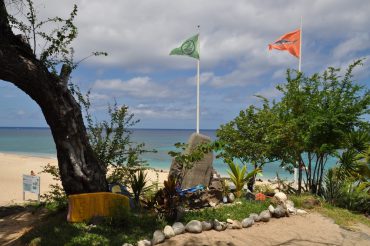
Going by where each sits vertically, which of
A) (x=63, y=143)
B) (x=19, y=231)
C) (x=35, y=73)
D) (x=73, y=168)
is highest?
(x=35, y=73)

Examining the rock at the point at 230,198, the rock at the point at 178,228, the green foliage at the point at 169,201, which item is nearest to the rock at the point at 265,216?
the rock at the point at 230,198

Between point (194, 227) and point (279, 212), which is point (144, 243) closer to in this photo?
point (194, 227)

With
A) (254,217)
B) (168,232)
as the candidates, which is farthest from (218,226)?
(254,217)

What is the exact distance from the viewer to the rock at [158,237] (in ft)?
21.4

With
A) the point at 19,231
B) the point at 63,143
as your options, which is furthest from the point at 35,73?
the point at 19,231

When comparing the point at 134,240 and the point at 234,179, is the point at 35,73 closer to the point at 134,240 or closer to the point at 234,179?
the point at 134,240

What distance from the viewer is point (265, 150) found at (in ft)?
39.9

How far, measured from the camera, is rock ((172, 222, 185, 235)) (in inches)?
276

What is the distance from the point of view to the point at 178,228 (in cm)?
705

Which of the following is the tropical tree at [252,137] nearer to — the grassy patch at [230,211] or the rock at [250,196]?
the rock at [250,196]

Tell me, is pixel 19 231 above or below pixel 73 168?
below

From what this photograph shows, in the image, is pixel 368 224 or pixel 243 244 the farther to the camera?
pixel 368 224

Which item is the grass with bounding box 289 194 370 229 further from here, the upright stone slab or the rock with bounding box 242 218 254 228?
the upright stone slab

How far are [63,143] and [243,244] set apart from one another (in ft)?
12.2
